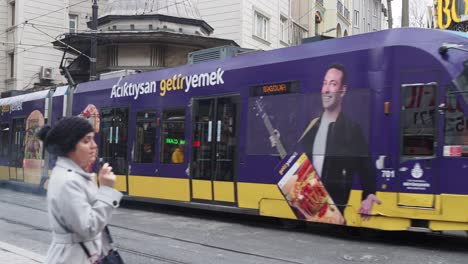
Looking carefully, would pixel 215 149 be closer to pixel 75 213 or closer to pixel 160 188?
pixel 160 188

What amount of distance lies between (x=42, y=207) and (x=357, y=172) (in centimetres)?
923

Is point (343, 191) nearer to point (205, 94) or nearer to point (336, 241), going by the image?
point (336, 241)

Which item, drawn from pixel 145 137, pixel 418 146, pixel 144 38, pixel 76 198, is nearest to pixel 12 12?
pixel 144 38

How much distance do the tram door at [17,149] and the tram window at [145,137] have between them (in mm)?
7203

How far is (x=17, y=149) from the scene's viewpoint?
19.1 metres

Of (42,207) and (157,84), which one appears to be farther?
(42,207)

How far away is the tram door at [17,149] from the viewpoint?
742 inches

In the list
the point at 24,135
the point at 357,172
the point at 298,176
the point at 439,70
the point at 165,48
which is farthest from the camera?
the point at 165,48

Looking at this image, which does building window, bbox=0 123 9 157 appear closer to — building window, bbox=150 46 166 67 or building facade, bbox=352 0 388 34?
building window, bbox=150 46 166 67

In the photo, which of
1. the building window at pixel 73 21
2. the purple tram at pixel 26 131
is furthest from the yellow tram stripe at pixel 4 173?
the building window at pixel 73 21

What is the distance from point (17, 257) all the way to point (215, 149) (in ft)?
16.4

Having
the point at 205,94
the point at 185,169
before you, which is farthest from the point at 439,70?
the point at 185,169

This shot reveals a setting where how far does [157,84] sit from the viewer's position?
13.1 metres

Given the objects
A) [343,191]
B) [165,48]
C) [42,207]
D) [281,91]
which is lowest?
[42,207]
